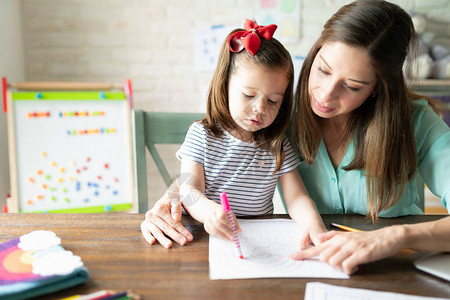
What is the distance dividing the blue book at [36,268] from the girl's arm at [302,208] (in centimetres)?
45

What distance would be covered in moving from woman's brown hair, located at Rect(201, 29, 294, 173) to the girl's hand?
330 mm

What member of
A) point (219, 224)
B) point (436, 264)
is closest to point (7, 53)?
point (219, 224)

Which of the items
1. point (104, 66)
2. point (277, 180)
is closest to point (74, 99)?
point (104, 66)

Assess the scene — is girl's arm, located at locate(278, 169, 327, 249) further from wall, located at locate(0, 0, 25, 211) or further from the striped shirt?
wall, located at locate(0, 0, 25, 211)

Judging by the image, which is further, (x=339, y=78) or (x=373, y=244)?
(x=339, y=78)

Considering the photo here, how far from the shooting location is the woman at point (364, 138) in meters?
0.76

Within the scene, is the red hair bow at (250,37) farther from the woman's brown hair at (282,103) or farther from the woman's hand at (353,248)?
the woman's hand at (353,248)

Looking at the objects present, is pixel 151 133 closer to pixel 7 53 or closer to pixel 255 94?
pixel 255 94

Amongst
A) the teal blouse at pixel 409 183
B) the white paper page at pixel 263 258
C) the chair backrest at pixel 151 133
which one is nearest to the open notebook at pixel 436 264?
the white paper page at pixel 263 258

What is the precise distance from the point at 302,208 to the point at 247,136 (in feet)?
0.93

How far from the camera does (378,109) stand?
1.02 metres

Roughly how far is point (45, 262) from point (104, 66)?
6.59 feet

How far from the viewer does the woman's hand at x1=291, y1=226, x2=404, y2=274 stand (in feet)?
2.29

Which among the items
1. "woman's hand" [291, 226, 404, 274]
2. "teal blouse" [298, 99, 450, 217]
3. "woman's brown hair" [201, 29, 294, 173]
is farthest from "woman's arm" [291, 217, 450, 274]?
"woman's brown hair" [201, 29, 294, 173]
